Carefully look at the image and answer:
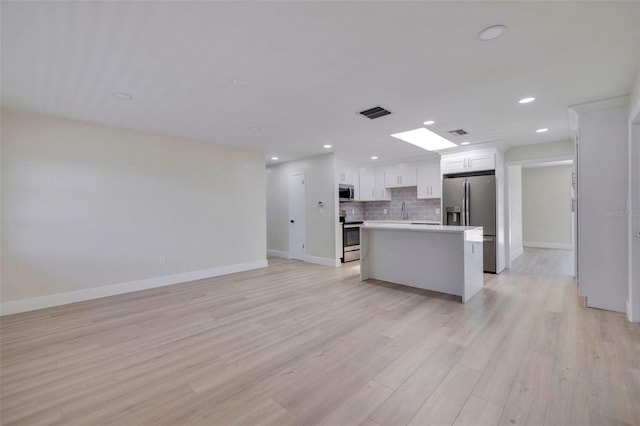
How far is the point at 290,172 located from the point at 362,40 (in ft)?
17.1

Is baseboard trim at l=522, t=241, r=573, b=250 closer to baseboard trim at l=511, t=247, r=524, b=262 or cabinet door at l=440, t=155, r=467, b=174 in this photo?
baseboard trim at l=511, t=247, r=524, b=262

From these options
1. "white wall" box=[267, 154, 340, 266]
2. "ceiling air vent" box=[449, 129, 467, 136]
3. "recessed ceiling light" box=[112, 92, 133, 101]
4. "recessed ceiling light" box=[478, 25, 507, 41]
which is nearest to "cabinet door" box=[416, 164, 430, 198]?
"ceiling air vent" box=[449, 129, 467, 136]

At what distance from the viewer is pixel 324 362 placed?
7.39 feet

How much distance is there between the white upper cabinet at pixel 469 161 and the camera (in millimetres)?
5301

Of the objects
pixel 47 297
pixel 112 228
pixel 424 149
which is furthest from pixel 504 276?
pixel 47 297

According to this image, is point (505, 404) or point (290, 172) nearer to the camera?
point (505, 404)

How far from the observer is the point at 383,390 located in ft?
6.18

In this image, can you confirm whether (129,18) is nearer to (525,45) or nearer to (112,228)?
(525,45)

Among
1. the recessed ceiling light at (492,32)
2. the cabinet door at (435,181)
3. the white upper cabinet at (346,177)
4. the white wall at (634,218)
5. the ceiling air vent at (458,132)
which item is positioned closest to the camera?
the recessed ceiling light at (492,32)

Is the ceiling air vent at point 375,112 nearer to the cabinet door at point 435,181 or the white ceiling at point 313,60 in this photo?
the white ceiling at point 313,60

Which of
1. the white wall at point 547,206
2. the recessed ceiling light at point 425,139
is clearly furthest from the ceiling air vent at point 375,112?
the white wall at point 547,206

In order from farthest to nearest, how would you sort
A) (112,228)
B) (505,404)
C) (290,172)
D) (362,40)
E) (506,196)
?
(290,172)
(506,196)
(112,228)
(362,40)
(505,404)

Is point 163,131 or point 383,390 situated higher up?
point 163,131

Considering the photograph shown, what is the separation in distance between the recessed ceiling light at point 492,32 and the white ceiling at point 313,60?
57 mm
